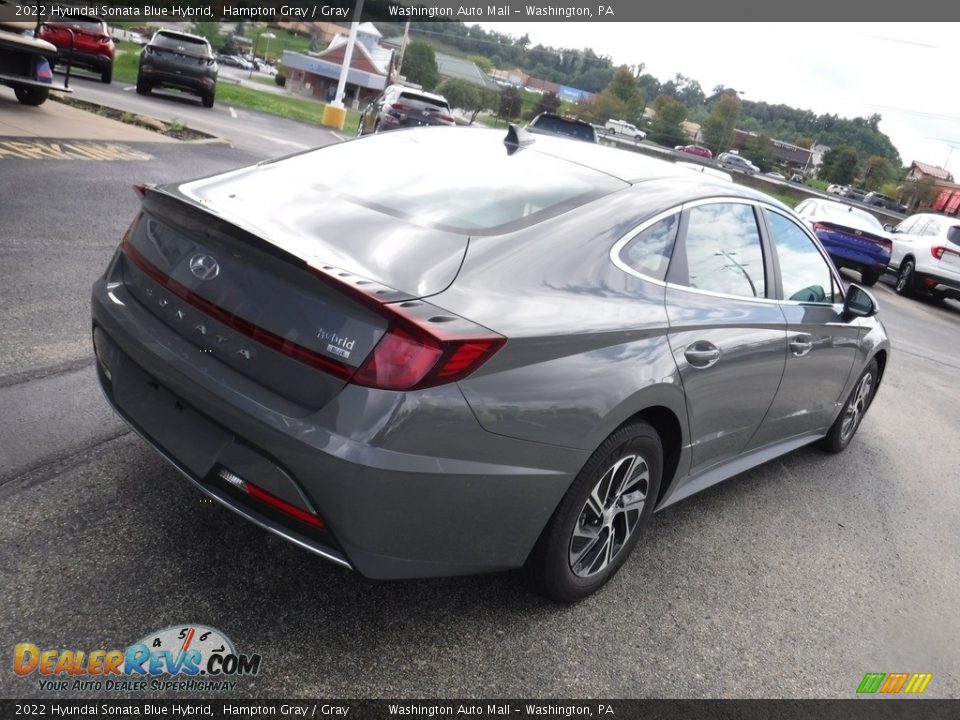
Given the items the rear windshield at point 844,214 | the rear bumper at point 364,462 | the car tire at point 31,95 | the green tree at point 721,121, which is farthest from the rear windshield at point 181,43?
the green tree at point 721,121

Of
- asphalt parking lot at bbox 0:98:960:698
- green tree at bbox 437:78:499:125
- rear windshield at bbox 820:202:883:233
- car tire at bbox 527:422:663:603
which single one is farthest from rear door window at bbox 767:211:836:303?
green tree at bbox 437:78:499:125

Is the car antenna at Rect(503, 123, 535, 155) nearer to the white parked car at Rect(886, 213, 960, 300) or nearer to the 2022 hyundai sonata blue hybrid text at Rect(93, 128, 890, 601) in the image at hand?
the 2022 hyundai sonata blue hybrid text at Rect(93, 128, 890, 601)

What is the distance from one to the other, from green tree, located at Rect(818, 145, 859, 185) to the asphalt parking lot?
81.1 metres

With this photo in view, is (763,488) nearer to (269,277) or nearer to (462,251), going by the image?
(462,251)

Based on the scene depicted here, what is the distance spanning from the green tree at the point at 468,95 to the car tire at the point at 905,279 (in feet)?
95.3

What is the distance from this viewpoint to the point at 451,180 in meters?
3.22

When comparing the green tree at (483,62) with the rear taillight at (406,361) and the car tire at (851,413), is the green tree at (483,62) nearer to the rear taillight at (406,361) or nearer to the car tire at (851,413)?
the car tire at (851,413)

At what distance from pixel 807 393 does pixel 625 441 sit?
1983mm

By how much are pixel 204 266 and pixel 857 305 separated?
12.0 ft

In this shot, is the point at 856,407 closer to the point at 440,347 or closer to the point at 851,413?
the point at 851,413

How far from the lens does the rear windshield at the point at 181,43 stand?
19578 mm

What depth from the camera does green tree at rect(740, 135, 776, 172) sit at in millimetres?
77438

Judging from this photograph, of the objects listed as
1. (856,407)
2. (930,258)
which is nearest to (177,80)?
(930,258)

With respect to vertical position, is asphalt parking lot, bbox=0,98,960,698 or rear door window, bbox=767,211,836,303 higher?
rear door window, bbox=767,211,836,303
